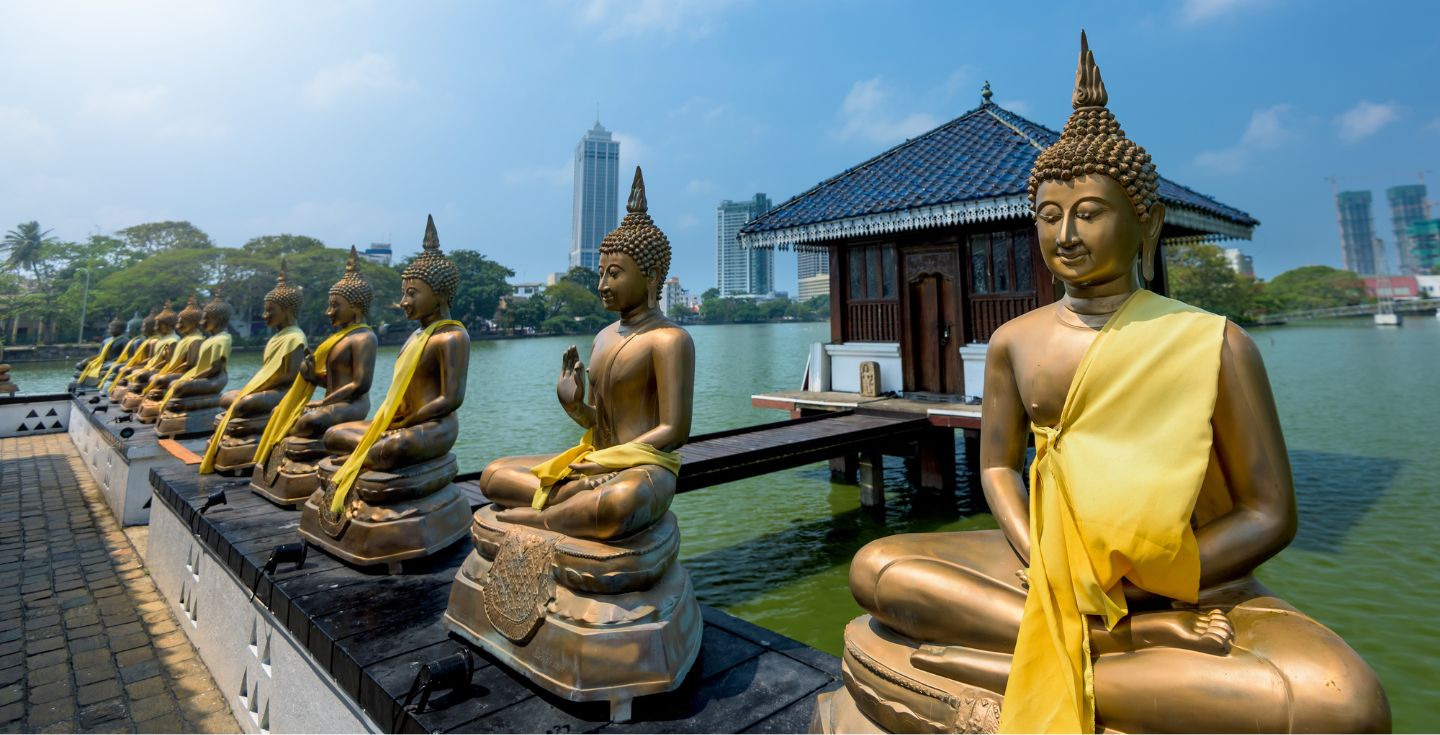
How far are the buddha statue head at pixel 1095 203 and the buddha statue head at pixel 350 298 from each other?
5.50 m

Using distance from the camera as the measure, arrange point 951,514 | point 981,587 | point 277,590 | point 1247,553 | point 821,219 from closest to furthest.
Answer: point 1247,553
point 981,587
point 277,590
point 951,514
point 821,219

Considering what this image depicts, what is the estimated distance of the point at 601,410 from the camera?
370 centimetres

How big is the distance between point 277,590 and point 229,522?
189 cm

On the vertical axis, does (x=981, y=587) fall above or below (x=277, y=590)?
above

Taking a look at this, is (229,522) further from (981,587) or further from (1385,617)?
(1385,617)

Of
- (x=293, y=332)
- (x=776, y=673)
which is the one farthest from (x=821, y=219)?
(x=776, y=673)

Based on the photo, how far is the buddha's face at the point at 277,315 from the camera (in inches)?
281

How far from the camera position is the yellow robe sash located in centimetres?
467

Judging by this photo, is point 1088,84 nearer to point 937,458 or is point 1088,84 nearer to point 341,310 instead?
point 341,310

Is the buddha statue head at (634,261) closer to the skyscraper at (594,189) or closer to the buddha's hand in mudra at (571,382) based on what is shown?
the buddha's hand in mudra at (571,382)

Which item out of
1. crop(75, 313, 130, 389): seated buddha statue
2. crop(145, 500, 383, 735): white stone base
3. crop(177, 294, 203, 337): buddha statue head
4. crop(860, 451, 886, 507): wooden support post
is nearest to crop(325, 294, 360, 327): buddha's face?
crop(145, 500, 383, 735): white stone base

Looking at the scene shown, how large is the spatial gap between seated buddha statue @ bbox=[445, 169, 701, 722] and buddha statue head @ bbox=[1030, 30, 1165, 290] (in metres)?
1.83

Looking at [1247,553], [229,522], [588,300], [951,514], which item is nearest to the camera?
[1247,553]

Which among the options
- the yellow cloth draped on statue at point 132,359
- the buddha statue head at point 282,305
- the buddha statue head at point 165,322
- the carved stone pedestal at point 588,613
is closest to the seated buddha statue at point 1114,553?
the carved stone pedestal at point 588,613
